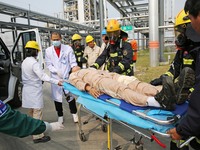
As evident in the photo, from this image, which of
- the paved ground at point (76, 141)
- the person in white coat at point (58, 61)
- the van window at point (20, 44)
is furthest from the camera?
the van window at point (20, 44)

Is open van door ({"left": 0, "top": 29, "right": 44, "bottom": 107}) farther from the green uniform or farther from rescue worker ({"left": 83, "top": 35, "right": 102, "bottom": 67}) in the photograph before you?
the green uniform

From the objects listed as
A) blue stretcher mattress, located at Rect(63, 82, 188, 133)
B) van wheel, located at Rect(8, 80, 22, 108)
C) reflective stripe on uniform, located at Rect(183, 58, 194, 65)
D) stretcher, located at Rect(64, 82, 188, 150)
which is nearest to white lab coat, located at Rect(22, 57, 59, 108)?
blue stretcher mattress, located at Rect(63, 82, 188, 133)

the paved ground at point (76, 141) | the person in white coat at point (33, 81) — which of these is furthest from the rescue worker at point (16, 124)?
the person in white coat at point (33, 81)

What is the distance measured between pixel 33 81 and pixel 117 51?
61.0 inches

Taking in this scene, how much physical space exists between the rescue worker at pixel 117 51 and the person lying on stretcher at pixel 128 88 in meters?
0.59

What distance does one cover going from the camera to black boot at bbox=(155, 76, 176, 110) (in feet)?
5.68

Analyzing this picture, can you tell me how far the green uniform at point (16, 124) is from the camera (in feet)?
4.27

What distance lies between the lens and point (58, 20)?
13.5 m

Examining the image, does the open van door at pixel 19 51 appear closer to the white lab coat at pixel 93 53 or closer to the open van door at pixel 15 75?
the open van door at pixel 15 75

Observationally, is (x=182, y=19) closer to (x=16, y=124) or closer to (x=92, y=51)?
(x=16, y=124)

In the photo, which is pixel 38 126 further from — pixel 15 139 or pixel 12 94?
pixel 12 94

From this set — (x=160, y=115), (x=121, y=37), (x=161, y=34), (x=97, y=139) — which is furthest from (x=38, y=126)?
(x=161, y=34)

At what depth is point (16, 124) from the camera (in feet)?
4.44

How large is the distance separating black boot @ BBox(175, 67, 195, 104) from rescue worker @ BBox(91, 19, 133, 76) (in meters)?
1.62
